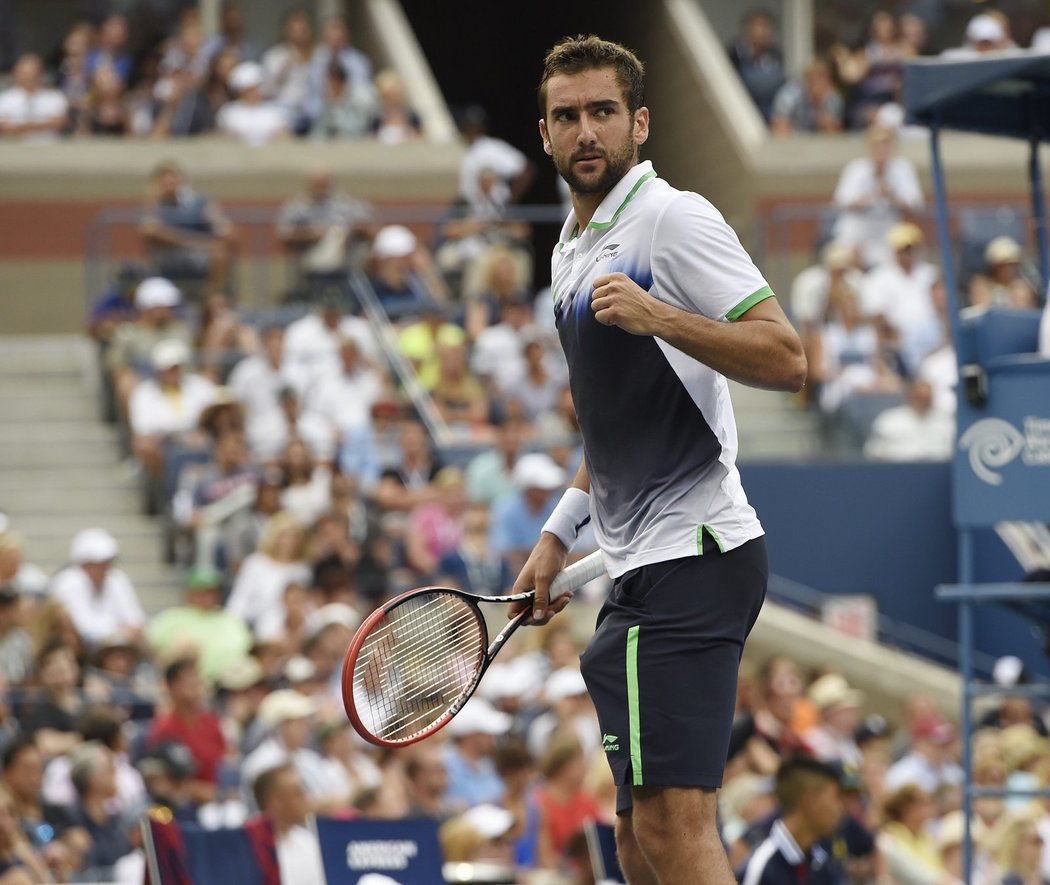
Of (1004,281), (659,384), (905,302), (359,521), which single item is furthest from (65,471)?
(659,384)

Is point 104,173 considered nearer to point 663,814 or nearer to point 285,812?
point 285,812

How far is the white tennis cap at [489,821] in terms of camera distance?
10.0 metres

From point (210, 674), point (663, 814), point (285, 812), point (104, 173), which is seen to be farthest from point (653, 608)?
point (104, 173)

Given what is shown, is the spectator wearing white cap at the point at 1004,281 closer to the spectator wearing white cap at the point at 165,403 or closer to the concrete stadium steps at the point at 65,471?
the spectator wearing white cap at the point at 165,403

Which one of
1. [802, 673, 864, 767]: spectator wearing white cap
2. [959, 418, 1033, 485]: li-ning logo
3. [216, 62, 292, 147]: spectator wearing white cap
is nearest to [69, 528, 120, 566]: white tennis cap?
[802, 673, 864, 767]: spectator wearing white cap

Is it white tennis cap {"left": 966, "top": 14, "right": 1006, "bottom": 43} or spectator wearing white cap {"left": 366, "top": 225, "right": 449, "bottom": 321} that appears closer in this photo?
spectator wearing white cap {"left": 366, "top": 225, "right": 449, "bottom": 321}

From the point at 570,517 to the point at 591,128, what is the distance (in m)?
1.05

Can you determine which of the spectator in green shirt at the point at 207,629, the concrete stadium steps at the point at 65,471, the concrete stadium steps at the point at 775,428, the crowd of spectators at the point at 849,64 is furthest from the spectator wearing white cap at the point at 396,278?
the crowd of spectators at the point at 849,64

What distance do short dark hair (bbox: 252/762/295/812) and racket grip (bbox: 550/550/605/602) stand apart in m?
3.97

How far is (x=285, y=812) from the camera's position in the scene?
9.30 m

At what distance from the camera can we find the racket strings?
561cm

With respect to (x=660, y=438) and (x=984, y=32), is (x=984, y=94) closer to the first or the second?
(x=660, y=438)

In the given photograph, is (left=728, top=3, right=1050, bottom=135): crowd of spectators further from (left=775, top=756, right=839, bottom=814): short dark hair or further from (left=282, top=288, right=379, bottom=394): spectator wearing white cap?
(left=775, top=756, right=839, bottom=814): short dark hair

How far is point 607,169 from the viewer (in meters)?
5.24
